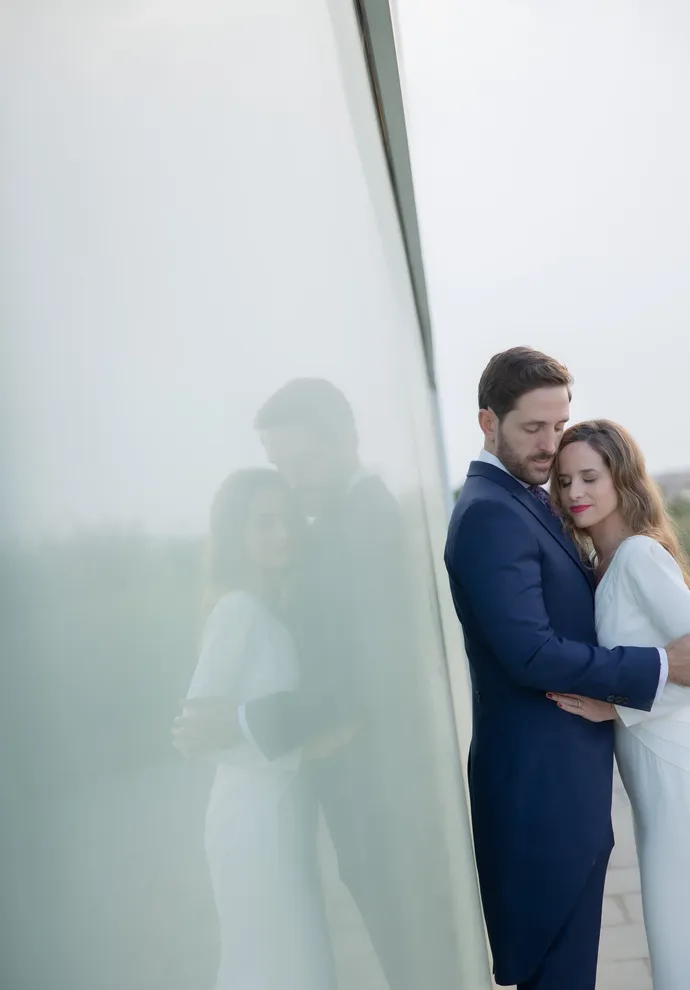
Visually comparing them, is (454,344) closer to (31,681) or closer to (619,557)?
(619,557)

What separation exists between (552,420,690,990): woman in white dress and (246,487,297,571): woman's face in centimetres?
135

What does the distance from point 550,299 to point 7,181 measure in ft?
87.3

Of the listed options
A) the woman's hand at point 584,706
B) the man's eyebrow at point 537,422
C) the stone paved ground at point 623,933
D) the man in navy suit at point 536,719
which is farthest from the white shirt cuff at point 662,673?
the stone paved ground at point 623,933

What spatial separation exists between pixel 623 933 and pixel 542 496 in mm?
2177

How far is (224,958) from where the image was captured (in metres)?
0.44

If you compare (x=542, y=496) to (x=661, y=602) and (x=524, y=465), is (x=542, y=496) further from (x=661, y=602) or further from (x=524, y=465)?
(x=661, y=602)

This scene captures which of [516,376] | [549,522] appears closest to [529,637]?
[549,522]

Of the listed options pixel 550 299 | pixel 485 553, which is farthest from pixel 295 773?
pixel 550 299

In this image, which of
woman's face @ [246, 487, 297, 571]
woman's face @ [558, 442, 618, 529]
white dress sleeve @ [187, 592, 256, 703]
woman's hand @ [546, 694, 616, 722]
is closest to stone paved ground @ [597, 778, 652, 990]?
woman's hand @ [546, 694, 616, 722]

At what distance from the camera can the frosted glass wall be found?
30 centimetres

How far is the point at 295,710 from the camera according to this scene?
69 centimetres

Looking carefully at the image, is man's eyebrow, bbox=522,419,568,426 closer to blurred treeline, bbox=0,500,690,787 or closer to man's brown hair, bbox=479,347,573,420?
man's brown hair, bbox=479,347,573,420

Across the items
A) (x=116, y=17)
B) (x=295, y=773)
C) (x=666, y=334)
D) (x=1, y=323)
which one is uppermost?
(x=116, y=17)

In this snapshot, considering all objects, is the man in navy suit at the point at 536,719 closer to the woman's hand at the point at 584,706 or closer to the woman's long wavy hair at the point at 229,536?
the woman's hand at the point at 584,706
